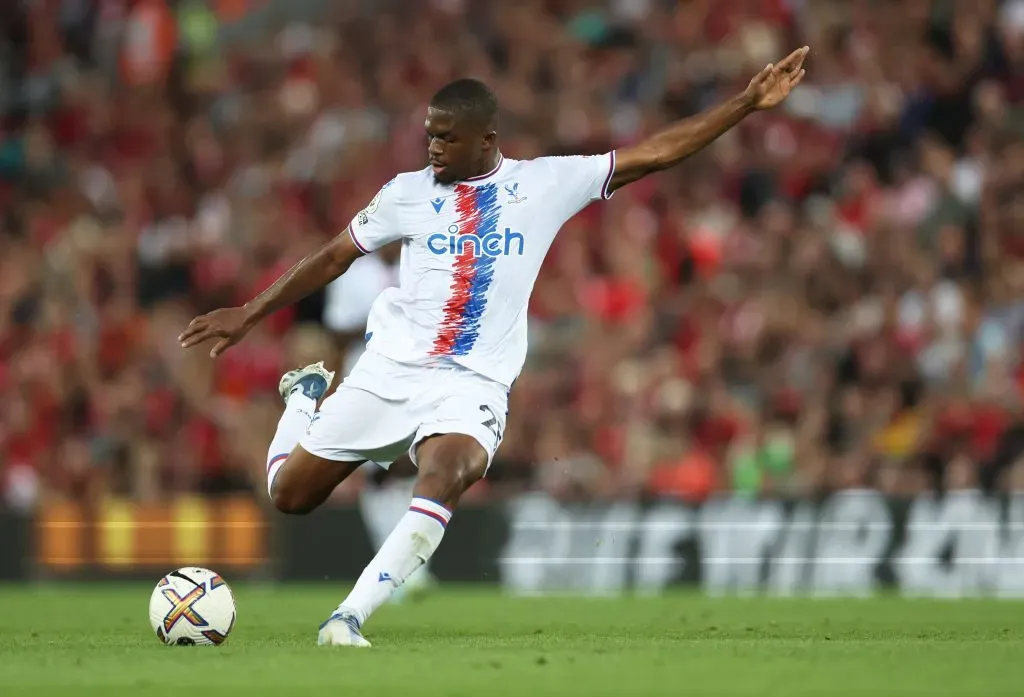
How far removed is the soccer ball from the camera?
8250 mm

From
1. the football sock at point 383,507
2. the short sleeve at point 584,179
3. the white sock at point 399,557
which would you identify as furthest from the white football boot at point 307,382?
the football sock at point 383,507

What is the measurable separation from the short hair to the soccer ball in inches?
98.5

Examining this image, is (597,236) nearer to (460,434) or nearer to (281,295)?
(281,295)

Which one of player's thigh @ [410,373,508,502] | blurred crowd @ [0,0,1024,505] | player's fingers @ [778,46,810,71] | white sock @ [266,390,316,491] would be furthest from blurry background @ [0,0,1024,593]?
player's fingers @ [778,46,810,71]

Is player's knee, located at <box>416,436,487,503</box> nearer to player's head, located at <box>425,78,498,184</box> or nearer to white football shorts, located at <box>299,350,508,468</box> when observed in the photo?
white football shorts, located at <box>299,350,508,468</box>

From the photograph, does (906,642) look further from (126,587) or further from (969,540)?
(126,587)

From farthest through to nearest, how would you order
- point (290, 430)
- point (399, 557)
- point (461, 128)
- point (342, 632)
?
1. point (290, 430)
2. point (461, 128)
3. point (399, 557)
4. point (342, 632)

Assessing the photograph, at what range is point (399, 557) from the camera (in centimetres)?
786

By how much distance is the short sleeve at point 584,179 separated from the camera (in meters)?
8.68

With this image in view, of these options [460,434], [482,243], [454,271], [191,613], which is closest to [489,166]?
[482,243]

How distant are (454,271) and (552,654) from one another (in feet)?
6.70

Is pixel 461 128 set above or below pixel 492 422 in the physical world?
above

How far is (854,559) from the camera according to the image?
1437cm

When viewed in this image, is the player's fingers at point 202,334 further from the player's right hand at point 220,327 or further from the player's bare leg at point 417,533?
the player's bare leg at point 417,533
